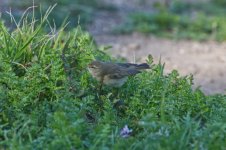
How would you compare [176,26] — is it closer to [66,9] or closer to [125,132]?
[66,9]

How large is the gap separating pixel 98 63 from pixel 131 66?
25 cm

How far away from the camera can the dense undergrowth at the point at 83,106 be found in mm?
4012

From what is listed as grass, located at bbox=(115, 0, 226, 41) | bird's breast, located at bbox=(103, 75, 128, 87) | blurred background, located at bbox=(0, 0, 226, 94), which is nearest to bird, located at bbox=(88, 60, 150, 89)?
bird's breast, located at bbox=(103, 75, 128, 87)

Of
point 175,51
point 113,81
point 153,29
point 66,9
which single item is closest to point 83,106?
point 113,81

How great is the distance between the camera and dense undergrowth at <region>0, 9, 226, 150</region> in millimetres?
4012

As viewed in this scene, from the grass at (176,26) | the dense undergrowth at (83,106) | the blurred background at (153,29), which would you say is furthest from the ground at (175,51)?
the dense undergrowth at (83,106)

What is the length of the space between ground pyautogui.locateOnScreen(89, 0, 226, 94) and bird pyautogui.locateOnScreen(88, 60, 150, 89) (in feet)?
7.75

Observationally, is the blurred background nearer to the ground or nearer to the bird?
the ground

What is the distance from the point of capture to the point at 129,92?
198 inches

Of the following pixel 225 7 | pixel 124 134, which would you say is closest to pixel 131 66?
pixel 124 134

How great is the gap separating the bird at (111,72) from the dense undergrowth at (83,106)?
0.28ft

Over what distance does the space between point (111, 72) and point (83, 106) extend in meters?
0.49

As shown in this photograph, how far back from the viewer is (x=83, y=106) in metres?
4.55

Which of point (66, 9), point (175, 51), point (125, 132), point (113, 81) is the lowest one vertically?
point (125, 132)
